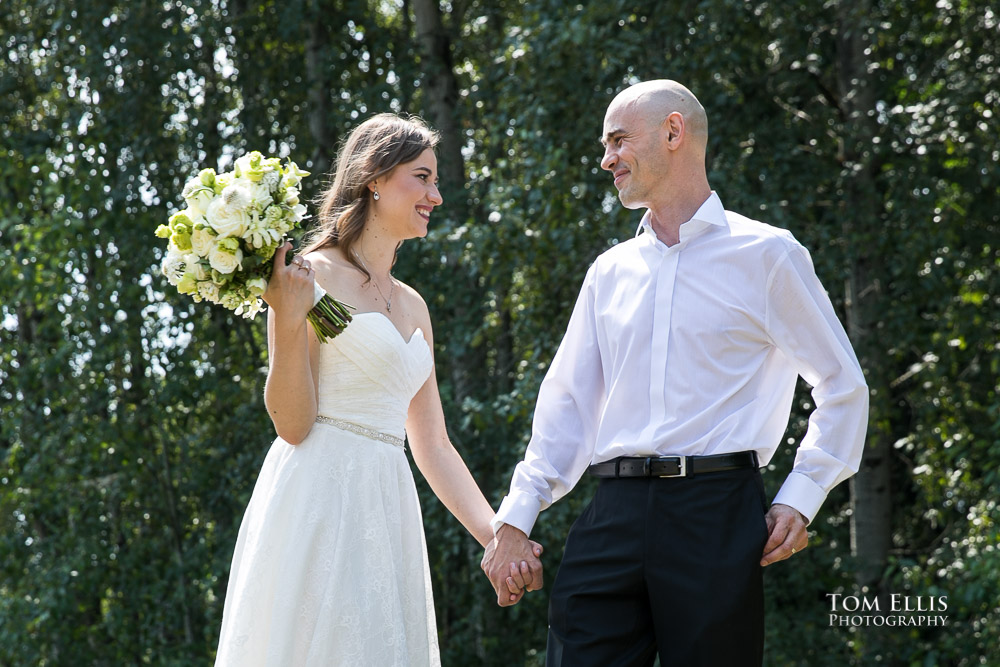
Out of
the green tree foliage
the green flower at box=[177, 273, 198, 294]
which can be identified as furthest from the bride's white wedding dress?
the green tree foliage

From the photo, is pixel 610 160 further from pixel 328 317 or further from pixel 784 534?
pixel 784 534

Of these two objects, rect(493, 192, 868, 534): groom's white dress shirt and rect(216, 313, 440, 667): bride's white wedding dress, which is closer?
rect(493, 192, 868, 534): groom's white dress shirt

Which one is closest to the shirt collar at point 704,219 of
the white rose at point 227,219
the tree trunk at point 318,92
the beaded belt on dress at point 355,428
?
the beaded belt on dress at point 355,428

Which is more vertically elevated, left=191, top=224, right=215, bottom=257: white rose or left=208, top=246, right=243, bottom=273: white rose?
left=191, top=224, right=215, bottom=257: white rose

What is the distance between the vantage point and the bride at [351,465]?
10.3 ft

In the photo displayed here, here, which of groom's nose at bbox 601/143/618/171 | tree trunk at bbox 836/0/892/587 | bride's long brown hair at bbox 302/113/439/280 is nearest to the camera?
groom's nose at bbox 601/143/618/171

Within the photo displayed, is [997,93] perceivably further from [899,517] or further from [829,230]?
[899,517]

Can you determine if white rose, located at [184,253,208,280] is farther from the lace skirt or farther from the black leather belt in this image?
the black leather belt

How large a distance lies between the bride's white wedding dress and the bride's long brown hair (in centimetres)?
34

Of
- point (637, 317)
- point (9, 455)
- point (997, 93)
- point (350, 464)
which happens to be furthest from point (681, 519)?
point (9, 455)

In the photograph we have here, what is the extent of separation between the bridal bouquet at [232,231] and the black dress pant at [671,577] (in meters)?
1.09

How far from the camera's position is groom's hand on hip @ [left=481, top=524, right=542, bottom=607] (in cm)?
313

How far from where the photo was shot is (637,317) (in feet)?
10.2

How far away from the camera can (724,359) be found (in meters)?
2.99
